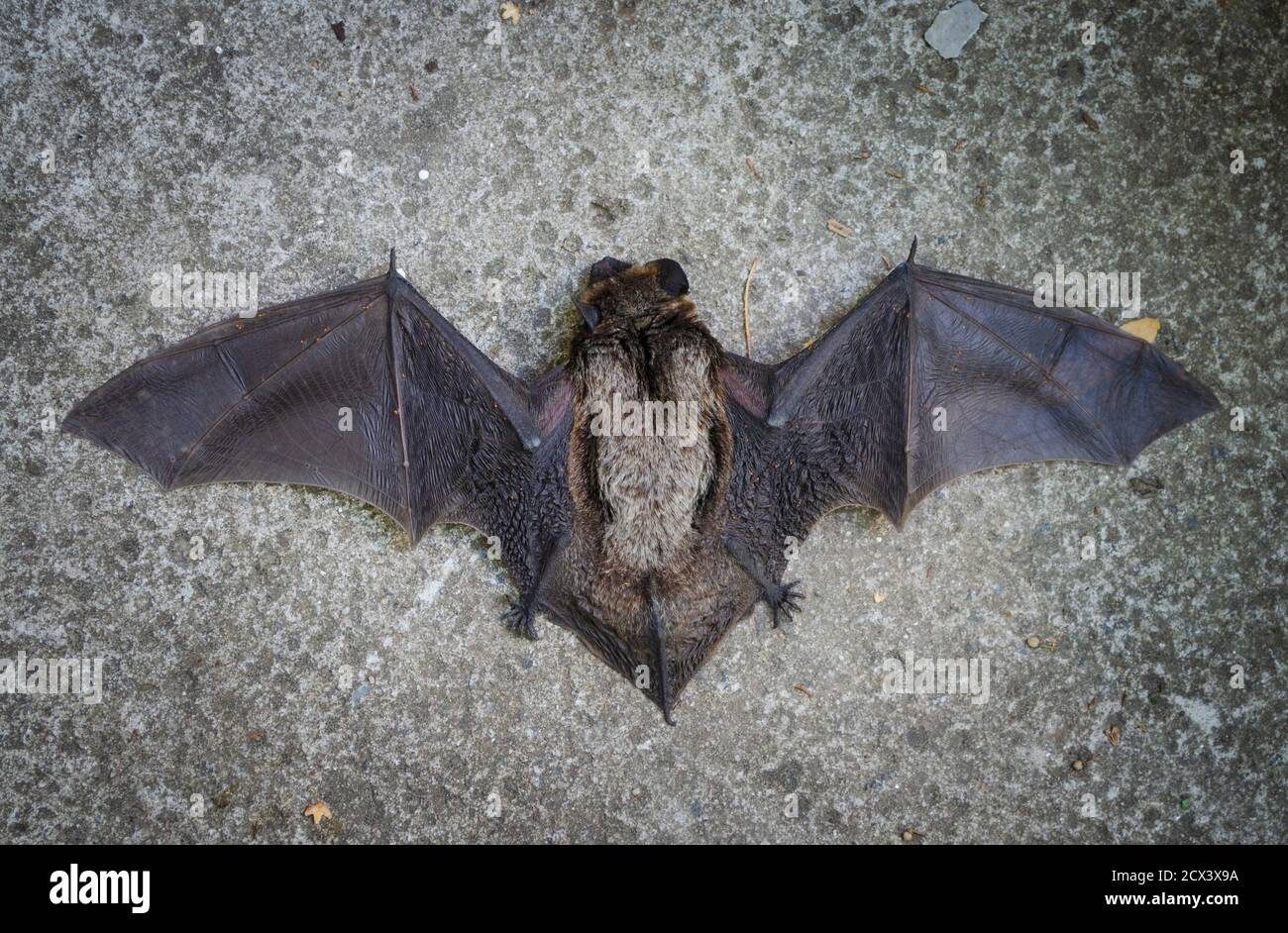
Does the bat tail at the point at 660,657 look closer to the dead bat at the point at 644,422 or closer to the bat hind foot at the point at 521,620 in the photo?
the dead bat at the point at 644,422

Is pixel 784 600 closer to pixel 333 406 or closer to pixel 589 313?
pixel 589 313

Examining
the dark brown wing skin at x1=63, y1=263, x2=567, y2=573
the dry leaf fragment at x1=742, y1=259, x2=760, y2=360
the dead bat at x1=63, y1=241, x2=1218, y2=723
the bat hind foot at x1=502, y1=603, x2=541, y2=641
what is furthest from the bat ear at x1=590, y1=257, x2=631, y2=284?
the bat hind foot at x1=502, y1=603, x2=541, y2=641

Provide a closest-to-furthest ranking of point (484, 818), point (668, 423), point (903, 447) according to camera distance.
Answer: point (668, 423) → point (903, 447) → point (484, 818)

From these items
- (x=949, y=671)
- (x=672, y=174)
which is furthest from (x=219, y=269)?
(x=949, y=671)

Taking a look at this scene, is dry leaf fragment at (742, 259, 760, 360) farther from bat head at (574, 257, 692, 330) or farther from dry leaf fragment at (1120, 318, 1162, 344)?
dry leaf fragment at (1120, 318, 1162, 344)

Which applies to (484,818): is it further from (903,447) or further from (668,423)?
(903,447)

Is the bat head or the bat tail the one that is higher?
the bat head

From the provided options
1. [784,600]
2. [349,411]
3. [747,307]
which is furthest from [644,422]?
[349,411]
